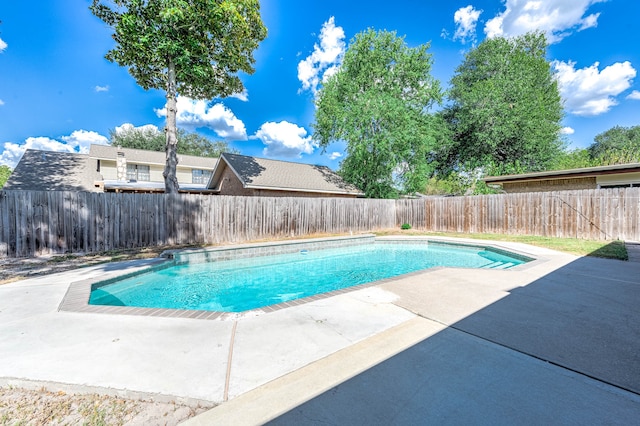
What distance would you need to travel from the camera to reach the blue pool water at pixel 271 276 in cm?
511

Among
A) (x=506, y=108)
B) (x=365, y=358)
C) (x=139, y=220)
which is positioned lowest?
(x=365, y=358)

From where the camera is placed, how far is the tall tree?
19.2 meters

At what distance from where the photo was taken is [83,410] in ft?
5.57

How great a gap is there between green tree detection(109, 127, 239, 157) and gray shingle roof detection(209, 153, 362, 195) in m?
20.6

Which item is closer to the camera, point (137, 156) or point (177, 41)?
point (177, 41)

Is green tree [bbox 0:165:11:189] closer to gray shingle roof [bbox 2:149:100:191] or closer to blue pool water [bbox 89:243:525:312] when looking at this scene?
gray shingle roof [bbox 2:149:100:191]

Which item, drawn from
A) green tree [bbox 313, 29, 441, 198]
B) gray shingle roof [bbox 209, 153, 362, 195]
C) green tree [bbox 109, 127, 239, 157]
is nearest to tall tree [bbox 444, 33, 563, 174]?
green tree [bbox 313, 29, 441, 198]

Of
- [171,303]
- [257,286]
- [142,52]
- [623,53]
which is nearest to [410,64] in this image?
[623,53]

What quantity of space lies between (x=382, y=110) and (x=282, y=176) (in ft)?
24.8

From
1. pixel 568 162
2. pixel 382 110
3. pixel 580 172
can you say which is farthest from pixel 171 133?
pixel 568 162

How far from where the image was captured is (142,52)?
10.1 meters

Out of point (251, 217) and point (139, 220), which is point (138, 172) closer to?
point (139, 220)

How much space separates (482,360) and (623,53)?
2846cm

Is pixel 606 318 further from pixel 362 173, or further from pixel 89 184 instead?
pixel 89 184
